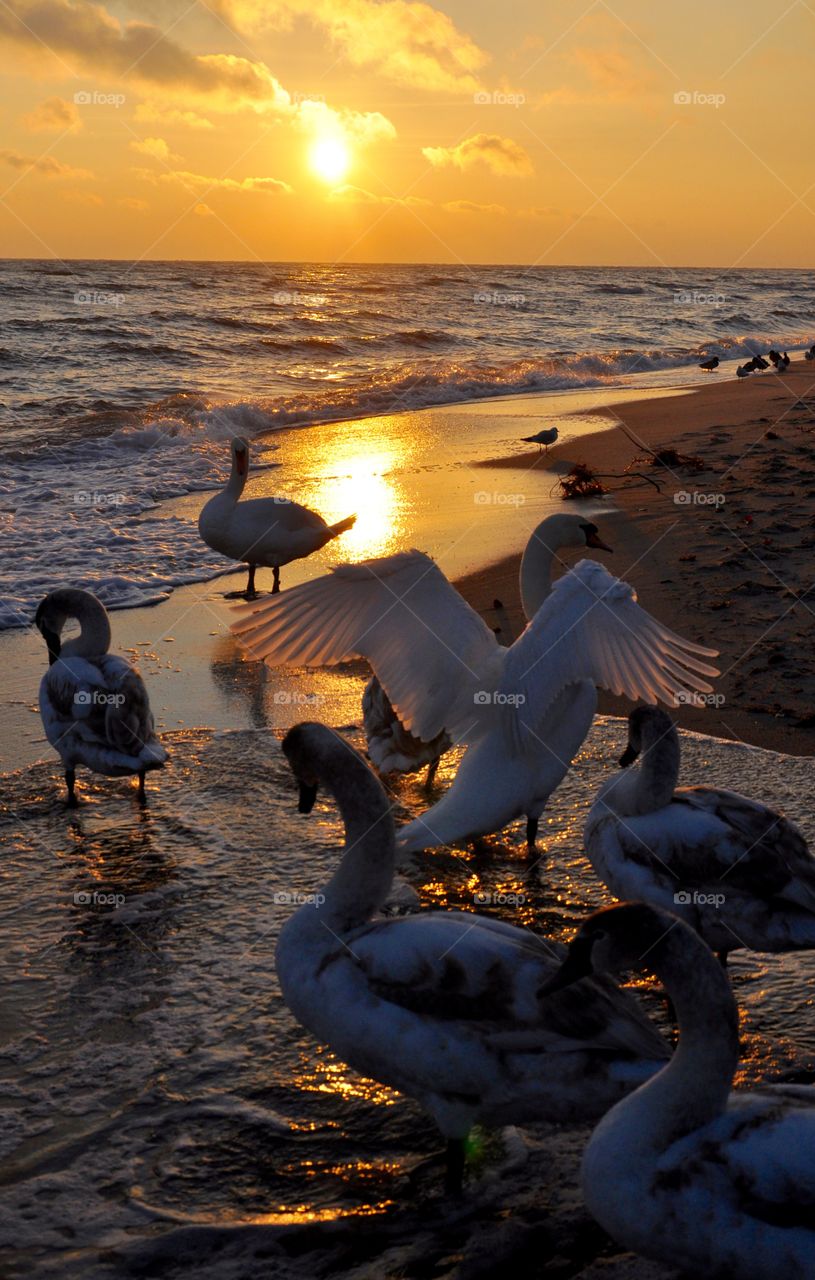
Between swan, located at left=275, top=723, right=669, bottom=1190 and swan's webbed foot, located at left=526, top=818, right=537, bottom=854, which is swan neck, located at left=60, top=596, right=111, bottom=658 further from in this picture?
swan, located at left=275, top=723, right=669, bottom=1190

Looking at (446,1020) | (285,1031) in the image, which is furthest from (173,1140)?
(446,1020)

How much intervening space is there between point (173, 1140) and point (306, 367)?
28.3 metres

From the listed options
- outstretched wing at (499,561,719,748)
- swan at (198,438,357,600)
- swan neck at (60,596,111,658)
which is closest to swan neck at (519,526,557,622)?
outstretched wing at (499,561,719,748)

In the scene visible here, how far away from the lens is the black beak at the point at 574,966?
328cm

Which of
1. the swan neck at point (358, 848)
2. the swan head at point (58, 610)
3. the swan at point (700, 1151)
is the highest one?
the swan head at point (58, 610)

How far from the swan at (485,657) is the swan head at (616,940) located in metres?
2.17

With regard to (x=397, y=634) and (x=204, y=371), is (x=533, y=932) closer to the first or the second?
(x=397, y=634)

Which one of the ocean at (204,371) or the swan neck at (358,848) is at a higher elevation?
the ocean at (204,371)

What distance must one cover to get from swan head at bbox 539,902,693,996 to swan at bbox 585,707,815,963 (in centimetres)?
138

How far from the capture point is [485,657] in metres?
5.92

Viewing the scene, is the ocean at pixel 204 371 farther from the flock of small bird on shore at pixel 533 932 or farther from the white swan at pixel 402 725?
the flock of small bird on shore at pixel 533 932

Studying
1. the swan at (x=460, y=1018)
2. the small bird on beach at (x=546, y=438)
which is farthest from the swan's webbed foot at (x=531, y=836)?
the small bird on beach at (x=546, y=438)

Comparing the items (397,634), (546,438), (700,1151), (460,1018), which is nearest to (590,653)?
(397,634)

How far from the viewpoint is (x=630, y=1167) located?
9.96 ft
